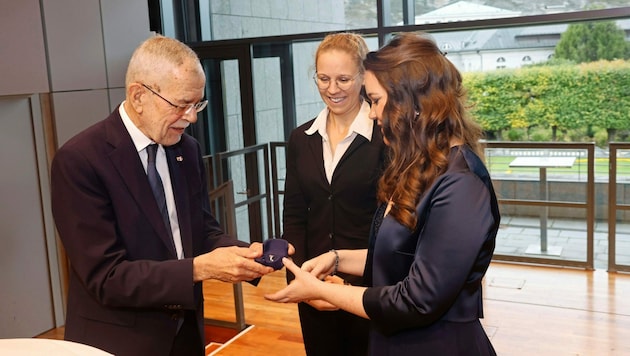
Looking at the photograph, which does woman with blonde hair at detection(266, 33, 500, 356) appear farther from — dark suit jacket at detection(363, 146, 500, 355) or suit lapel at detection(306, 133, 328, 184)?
suit lapel at detection(306, 133, 328, 184)

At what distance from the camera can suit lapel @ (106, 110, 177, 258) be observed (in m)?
1.86

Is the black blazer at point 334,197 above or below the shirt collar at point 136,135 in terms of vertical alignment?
below

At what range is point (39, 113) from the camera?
470 cm

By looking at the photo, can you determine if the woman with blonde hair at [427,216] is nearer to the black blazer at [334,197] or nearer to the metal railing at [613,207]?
the black blazer at [334,197]

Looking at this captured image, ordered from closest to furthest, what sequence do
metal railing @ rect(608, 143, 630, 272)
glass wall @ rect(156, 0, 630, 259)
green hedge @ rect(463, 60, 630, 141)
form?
metal railing @ rect(608, 143, 630, 272) < glass wall @ rect(156, 0, 630, 259) < green hedge @ rect(463, 60, 630, 141)

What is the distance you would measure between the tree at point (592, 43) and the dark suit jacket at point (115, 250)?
188 inches

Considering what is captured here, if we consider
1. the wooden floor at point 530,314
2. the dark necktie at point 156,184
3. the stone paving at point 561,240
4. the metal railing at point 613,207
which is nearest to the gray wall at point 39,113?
the wooden floor at point 530,314

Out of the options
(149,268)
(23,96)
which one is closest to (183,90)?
(149,268)

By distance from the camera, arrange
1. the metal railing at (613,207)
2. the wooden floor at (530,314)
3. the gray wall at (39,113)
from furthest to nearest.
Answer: the metal railing at (613,207), the gray wall at (39,113), the wooden floor at (530,314)

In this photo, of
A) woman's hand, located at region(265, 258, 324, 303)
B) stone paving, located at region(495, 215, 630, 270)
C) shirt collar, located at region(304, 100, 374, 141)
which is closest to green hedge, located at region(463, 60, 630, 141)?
stone paving, located at region(495, 215, 630, 270)

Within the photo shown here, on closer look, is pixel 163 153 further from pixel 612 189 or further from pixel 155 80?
pixel 612 189

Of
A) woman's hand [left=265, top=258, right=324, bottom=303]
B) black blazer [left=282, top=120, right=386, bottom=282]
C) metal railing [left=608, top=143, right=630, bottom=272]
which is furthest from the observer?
metal railing [left=608, top=143, right=630, bottom=272]

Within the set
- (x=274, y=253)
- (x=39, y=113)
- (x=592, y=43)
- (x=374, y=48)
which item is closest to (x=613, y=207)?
(x=592, y=43)

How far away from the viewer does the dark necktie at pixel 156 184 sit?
1956 mm
